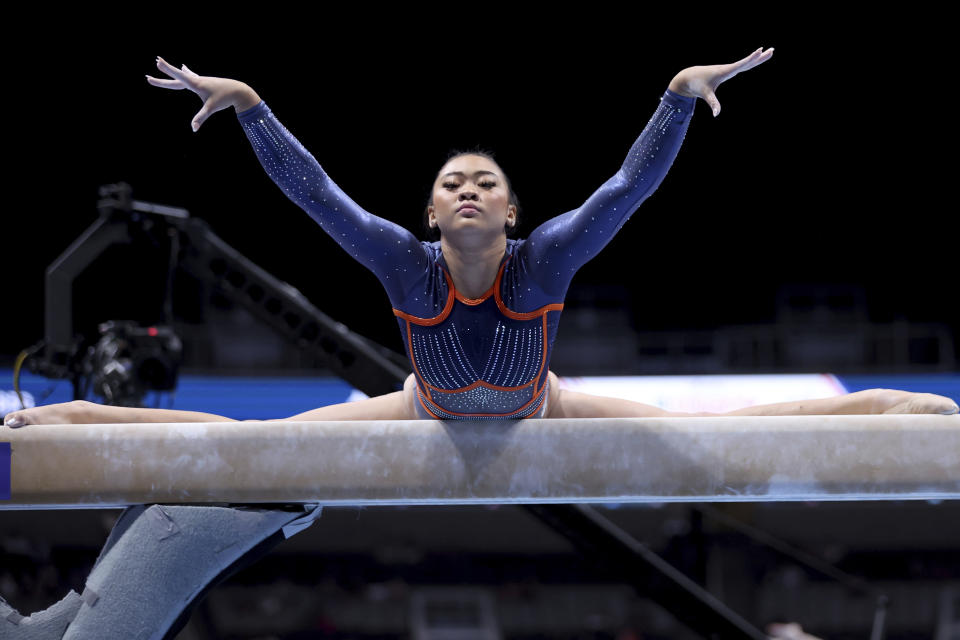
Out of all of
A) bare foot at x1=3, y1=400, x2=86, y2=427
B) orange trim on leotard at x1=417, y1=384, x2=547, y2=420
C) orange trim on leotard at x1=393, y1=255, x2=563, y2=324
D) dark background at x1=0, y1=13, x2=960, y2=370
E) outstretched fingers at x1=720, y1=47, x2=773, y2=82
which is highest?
dark background at x1=0, y1=13, x2=960, y2=370

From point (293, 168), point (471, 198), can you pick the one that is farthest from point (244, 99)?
point (471, 198)

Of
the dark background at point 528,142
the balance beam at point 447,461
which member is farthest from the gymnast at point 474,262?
the dark background at point 528,142

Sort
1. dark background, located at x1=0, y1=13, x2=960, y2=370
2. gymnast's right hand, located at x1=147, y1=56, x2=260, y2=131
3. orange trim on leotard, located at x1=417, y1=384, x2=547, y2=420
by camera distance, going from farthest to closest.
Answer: dark background, located at x1=0, y1=13, x2=960, y2=370, orange trim on leotard, located at x1=417, y1=384, x2=547, y2=420, gymnast's right hand, located at x1=147, y1=56, x2=260, y2=131

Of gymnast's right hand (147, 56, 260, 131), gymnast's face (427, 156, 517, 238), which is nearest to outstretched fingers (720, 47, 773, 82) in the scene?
gymnast's face (427, 156, 517, 238)

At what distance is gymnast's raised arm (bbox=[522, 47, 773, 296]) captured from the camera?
61.2 inches

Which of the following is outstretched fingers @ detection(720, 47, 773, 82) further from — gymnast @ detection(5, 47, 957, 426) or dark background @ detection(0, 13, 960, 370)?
dark background @ detection(0, 13, 960, 370)

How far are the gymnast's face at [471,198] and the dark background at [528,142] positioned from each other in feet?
18.0

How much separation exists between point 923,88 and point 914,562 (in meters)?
5.09

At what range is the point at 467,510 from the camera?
16.6 feet

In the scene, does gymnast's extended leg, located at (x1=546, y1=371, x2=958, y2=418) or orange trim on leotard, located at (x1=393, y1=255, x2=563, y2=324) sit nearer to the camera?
gymnast's extended leg, located at (x1=546, y1=371, x2=958, y2=418)

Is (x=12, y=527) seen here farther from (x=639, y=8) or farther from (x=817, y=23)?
(x=817, y=23)

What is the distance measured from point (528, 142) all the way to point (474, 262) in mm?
6233

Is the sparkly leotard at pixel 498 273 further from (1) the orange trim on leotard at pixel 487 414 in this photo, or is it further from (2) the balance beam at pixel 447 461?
(2) the balance beam at pixel 447 461

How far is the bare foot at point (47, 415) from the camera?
1596 mm
